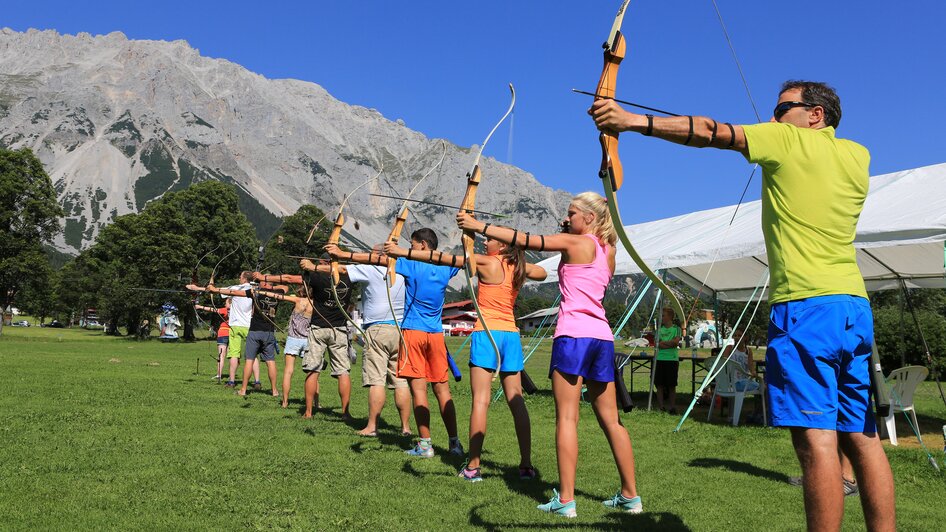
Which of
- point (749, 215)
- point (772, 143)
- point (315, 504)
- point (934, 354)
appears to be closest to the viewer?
point (772, 143)

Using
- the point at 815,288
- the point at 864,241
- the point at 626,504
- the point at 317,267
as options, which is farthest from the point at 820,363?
the point at 864,241

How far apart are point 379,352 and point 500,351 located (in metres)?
2.15

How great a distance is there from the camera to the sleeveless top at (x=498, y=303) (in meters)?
5.48

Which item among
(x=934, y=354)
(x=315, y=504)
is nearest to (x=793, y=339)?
(x=315, y=504)

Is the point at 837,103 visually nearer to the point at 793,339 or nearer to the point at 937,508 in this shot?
the point at 793,339

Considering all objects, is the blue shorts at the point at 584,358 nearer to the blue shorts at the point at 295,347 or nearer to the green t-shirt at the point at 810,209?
the green t-shirt at the point at 810,209

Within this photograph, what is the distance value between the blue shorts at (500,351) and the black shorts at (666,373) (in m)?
6.28

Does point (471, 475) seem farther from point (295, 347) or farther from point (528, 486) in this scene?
point (295, 347)

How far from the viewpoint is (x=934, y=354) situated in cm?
2206

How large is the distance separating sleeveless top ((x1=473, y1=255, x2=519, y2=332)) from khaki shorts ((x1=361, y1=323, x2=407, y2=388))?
74.9 inches

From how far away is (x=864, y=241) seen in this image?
26.0 feet

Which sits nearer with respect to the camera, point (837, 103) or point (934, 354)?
point (837, 103)

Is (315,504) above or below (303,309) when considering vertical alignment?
below

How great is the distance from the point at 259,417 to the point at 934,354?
21.3m
